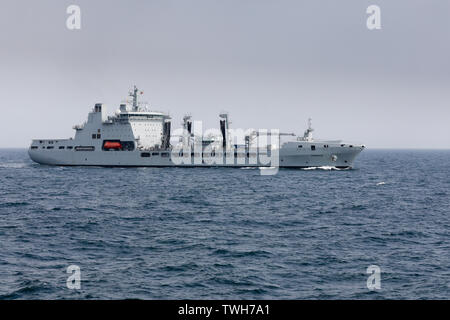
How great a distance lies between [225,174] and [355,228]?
36.2 meters

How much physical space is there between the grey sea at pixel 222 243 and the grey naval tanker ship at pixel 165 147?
21.1 metres

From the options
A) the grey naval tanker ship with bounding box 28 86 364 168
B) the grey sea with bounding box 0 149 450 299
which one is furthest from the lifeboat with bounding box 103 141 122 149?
the grey sea with bounding box 0 149 450 299

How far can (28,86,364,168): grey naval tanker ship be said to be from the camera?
210 ft

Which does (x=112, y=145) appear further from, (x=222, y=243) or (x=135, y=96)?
(x=222, y=243)

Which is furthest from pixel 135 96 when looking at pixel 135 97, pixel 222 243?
pixel 222 243

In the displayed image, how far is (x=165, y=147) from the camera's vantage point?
→ 6956 cm

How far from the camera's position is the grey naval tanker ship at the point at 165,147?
64000 mm

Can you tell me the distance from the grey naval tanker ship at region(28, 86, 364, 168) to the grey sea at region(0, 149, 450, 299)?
2114cm

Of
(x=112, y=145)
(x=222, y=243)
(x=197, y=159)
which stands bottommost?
(x=222, y=243)

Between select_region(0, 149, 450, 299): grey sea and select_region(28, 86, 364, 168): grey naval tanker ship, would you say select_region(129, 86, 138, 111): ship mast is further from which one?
select_region(0, 149, 450, 299): grey sea

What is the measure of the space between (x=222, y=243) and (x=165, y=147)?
4976 centimetres

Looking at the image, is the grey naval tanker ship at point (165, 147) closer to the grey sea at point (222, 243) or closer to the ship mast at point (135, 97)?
the ship mast at point (135, 97)

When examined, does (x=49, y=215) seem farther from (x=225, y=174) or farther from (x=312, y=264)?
(x=225, y=174)
